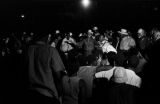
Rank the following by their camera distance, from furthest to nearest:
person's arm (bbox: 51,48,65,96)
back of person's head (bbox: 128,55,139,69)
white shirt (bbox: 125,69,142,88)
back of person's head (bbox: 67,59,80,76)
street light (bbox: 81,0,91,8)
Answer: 1. street light (bbox: 81,0,91,8)
2. back of person's head (bbox: 128,55,139,69)
3. white shirt (bbox: 125,69,142,88)
4. back of person's head (bbox: 67,59,80,76)
5. person's arm (bbox: 51,48,65,96)

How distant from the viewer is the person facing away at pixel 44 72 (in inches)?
175

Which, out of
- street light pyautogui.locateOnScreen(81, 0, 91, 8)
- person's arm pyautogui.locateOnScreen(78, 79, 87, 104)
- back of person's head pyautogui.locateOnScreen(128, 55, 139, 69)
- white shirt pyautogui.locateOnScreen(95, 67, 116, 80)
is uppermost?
street light pyautogui.locateOnScreen(81, 0, 91, 8)

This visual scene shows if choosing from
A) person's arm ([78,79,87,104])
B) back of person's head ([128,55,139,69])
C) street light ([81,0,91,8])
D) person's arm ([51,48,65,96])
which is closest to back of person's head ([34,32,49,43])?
person's arm ([51,48,65,96])

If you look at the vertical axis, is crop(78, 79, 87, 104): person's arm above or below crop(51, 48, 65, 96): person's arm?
below

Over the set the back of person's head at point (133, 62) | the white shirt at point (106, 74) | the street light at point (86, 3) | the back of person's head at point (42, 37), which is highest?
the street light at point (86, 3)

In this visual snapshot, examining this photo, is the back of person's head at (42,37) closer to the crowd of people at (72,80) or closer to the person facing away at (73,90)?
the crowd of people at (72,80)

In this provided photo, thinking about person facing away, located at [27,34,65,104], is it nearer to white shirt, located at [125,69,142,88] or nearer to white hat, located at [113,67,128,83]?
white hat, located at [113,67,128,83]

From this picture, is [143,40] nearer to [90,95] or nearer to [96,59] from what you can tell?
[96,59]

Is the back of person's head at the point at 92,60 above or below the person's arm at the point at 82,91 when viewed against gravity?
above

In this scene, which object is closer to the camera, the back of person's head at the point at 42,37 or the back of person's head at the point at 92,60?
the back of person's head at the point at 42,37

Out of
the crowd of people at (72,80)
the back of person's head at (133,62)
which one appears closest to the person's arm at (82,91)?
the crowd of people at (72,80)

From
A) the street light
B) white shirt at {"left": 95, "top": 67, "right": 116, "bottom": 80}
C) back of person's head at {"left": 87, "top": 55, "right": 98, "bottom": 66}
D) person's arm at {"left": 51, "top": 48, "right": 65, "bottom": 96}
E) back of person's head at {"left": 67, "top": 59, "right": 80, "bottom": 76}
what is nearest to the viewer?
person's arm at {"left": 51, "top": 48, "right": 65, "bottom": 96}

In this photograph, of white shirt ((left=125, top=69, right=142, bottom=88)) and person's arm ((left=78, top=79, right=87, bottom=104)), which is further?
white shirt ((left=125, top=69, right=142, bottom=88))

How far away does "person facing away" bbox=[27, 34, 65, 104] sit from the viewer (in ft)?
14.6
